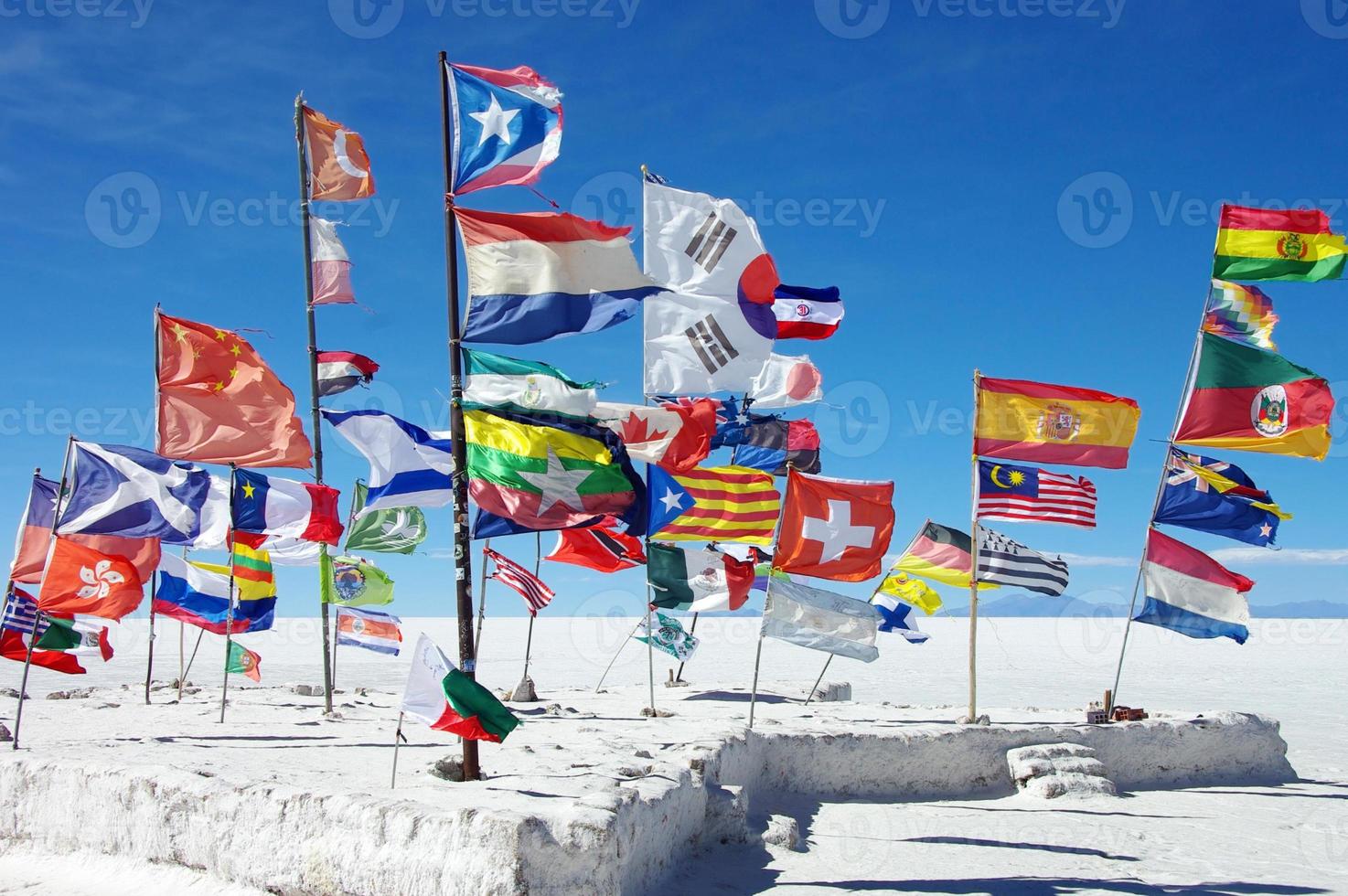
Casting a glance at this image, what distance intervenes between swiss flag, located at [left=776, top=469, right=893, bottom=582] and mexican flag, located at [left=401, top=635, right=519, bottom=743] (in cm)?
536

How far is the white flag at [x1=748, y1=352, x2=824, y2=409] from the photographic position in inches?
941

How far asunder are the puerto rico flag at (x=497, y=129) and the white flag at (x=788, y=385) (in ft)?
46.2

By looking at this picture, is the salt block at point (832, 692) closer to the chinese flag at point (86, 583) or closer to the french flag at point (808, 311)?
the french flag at point (808, 311)

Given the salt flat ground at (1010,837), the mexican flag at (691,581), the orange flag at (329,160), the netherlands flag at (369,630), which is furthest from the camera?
the netherlands flag at (369,630)

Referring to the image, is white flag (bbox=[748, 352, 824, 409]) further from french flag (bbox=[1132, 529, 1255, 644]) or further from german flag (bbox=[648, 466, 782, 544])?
french flag (bbox=[1132, 529, 1255, 644])

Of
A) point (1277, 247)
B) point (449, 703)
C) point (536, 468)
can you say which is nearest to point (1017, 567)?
point (1277, 247)

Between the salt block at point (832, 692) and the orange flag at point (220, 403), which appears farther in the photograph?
the salt block at point (832, 692)

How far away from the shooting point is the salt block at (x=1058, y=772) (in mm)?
14227

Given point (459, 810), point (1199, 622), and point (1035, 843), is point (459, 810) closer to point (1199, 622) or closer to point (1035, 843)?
point (1035, 843)

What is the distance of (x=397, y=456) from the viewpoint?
578 inches

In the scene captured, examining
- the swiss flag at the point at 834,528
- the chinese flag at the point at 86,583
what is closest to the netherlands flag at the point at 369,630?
the chinese flag at the point at 86,583

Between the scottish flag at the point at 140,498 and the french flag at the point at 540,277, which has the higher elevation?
the french flag at the point at 540,277

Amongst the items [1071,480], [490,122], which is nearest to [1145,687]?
[1071,480]

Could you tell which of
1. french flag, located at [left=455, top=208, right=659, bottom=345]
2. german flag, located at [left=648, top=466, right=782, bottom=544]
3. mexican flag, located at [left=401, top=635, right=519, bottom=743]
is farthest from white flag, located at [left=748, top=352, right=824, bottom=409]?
mexican flag, located at [left=401, top=635, right=519, bottom=743]
